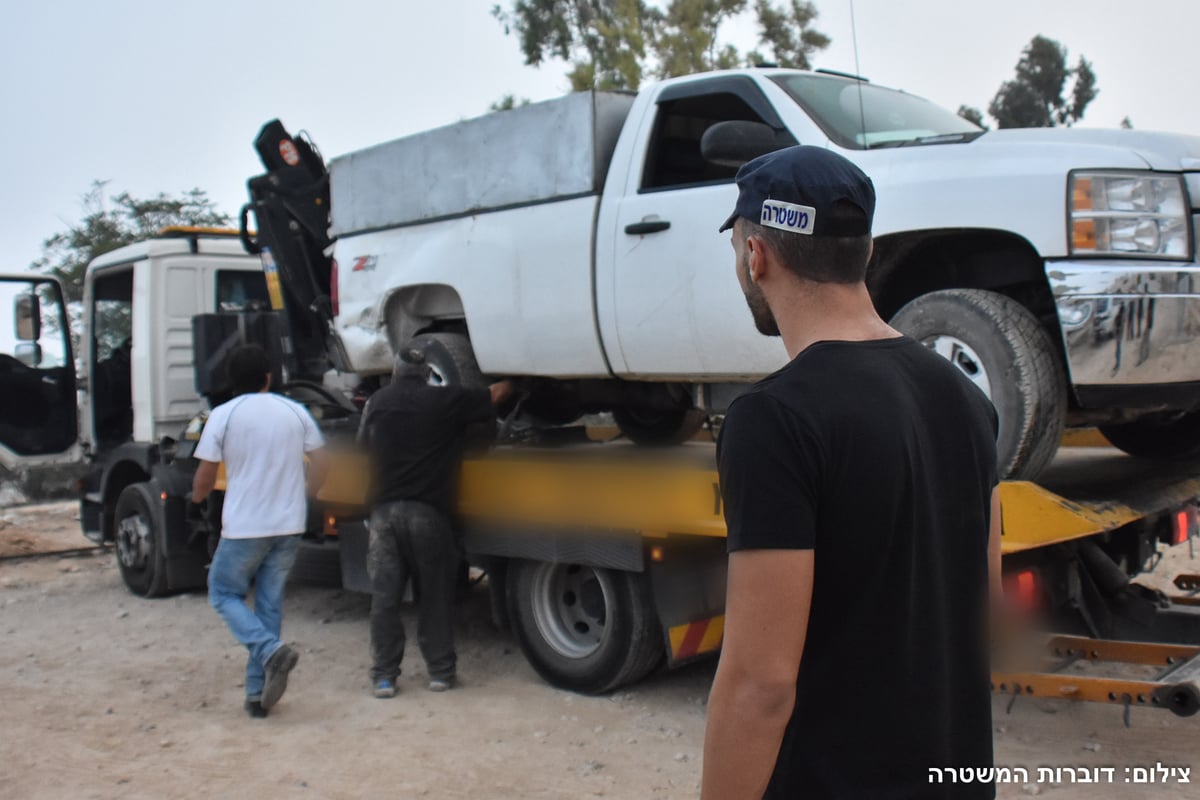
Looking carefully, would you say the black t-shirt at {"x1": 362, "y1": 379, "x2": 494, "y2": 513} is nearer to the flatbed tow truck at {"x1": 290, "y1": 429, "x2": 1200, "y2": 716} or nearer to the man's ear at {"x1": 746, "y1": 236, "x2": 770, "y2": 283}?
the flatbed tow truck at {"x1": 290, "y1": 429, "x2": 1200, "y2": 716}

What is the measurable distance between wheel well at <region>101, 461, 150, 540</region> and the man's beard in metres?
8.63

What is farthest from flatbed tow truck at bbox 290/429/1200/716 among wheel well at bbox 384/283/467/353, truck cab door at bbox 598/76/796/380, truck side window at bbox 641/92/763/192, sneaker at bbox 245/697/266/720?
truck side window at bbox 641/92/763/192

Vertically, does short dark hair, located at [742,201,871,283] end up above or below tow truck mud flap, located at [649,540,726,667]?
above

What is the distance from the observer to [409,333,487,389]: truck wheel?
6.47m

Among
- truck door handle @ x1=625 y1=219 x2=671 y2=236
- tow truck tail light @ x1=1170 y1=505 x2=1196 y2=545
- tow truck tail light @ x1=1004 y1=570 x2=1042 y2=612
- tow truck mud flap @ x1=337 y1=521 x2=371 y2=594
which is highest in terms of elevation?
truck door handle @ x1=625 y1=219 x2=671 y2=236

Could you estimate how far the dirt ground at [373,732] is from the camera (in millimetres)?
4609

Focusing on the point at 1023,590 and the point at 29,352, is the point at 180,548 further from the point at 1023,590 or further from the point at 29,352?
the point at 1023,590

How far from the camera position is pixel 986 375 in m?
4.36

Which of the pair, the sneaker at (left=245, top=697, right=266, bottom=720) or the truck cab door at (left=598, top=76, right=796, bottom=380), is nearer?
the truck cab door at (left=598, top=76, right=796, bottom=380)

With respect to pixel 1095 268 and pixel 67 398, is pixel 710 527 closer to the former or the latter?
pixel 1095 268

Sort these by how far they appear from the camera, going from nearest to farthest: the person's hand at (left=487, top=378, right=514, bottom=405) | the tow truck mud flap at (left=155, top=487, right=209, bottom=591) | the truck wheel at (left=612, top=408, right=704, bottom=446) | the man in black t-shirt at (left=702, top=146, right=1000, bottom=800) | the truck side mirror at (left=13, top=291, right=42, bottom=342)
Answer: the man in black t-shirt at (left=702, top=146, right=1000, bottom=800) < the person's hand at (left=487, top=378, right=514, bottom=405) < the truck wheel at (left=612, top=408, right=704, bottom=446) < the tow truck mud flap at (left=155, top=487, right=209, bottom=591) < the truck side mirror at (left=13, top=291, right=42, bottom=342)

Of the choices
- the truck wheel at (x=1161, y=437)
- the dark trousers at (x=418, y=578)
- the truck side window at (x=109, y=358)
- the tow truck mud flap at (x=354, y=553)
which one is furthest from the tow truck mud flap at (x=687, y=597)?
the truck side window at (x=109, y=358)

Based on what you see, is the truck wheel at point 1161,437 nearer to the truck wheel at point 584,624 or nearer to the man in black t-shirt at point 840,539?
the truck wheel at point 584,624

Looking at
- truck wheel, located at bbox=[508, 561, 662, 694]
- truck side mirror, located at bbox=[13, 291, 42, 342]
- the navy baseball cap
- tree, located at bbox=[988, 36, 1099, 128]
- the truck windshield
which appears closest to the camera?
the navy baseball cap
